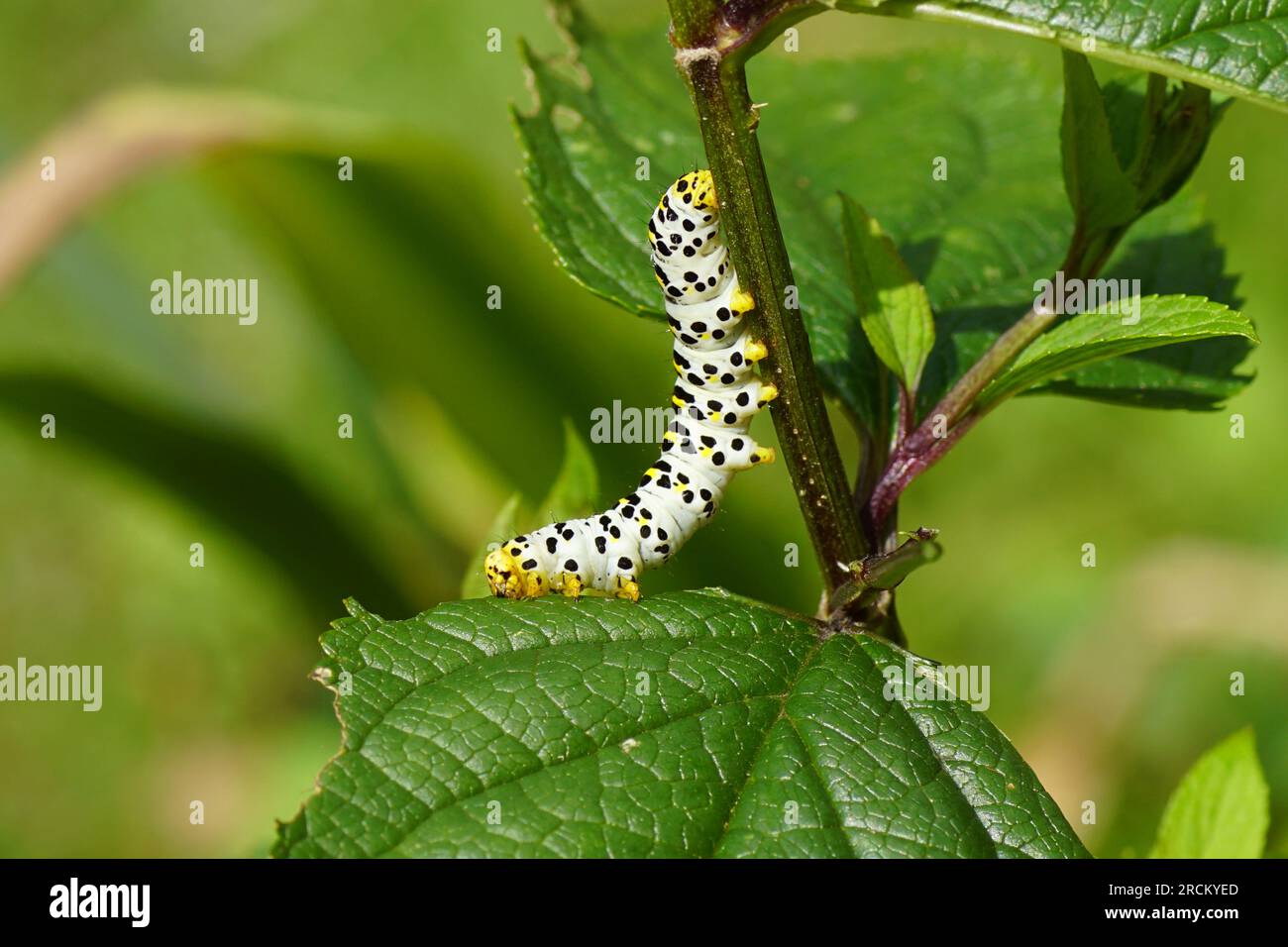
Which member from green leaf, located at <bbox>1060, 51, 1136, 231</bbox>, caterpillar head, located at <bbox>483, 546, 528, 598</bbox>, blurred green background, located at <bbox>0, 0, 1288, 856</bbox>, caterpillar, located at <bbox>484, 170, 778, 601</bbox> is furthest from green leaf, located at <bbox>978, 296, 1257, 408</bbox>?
blurred green background, located at <bbox>0, 0, 1288, 856</bbox>

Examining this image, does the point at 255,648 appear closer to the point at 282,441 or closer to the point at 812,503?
the point at 282,441

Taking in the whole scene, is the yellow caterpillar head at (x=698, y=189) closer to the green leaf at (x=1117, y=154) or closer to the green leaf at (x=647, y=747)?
the green leaf at (x=1117, y=154)

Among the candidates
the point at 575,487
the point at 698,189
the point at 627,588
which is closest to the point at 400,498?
the point at 575,487

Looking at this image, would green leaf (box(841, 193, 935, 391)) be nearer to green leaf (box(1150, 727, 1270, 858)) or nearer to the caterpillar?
the caterpillar

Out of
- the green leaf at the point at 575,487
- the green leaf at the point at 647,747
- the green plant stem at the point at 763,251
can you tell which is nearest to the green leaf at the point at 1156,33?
the green plant stem at the point at 763,251

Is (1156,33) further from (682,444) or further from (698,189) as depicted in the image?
(682,444)

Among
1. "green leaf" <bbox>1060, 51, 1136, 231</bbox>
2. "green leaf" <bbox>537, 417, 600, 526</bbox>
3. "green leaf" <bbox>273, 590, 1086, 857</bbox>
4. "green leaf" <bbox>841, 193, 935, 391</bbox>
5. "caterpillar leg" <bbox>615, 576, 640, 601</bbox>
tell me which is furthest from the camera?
"green leaf" <bbox>537, 417, 600, 526</bbox>
